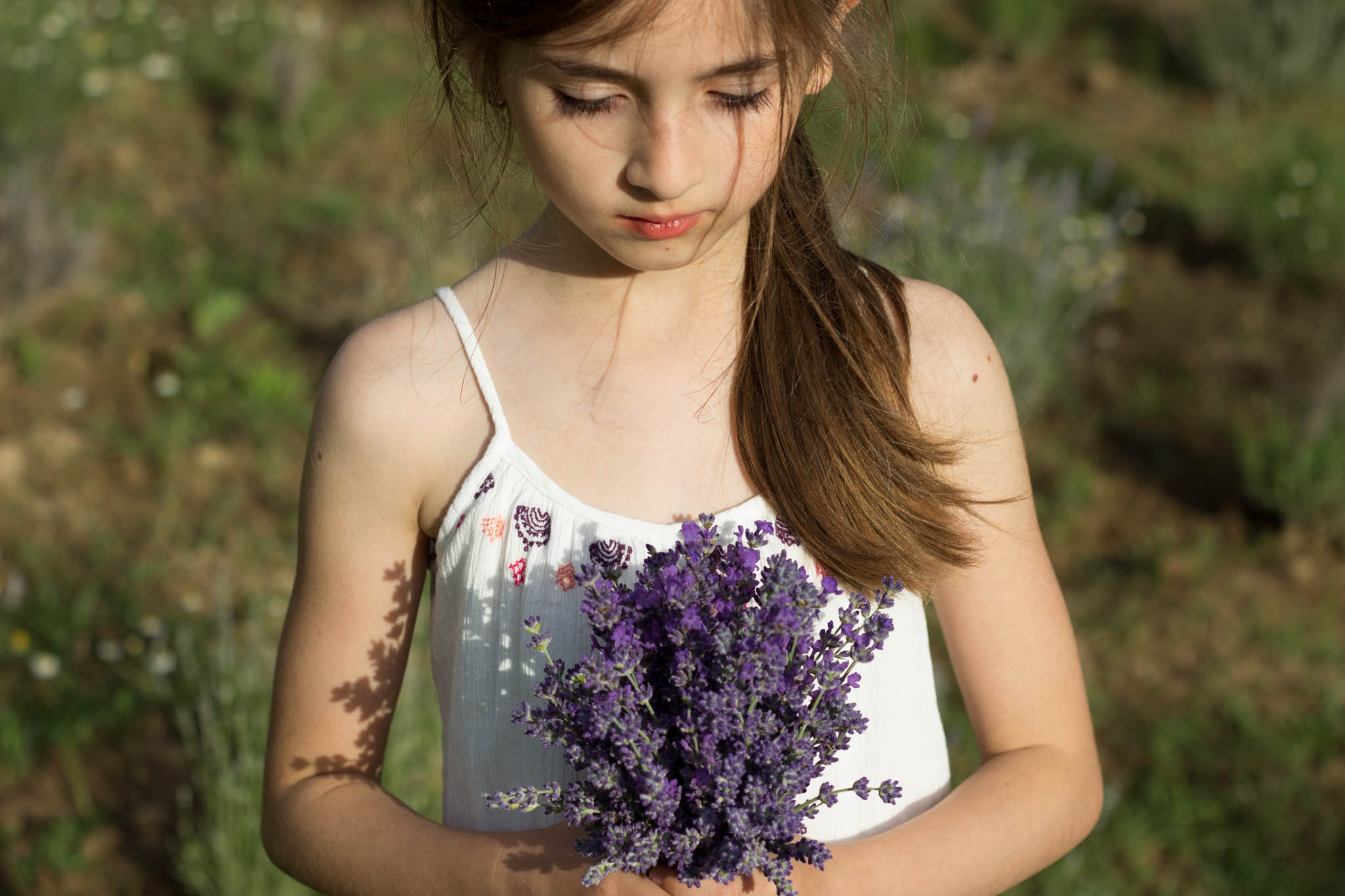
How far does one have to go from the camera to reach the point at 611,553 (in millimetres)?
1603

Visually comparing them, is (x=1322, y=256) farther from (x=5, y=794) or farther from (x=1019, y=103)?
(x=5, y=794)

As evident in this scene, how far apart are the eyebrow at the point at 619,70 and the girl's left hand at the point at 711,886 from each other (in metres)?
0.81

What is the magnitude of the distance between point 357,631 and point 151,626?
199 cm

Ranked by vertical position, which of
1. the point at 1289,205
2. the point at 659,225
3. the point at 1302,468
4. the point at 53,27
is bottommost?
the point at 1302,468

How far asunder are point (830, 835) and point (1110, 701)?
2.50m

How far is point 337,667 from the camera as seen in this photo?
65.0 inches

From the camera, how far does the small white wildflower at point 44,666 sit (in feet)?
12.1

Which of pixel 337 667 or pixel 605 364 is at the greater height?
pixel 605 364

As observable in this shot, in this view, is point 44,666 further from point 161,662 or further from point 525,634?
point 525,634

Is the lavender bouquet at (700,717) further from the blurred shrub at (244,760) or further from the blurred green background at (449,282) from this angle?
the blurred shrub at (244,760)

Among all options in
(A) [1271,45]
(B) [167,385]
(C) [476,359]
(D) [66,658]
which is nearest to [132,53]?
(B) [167,385]

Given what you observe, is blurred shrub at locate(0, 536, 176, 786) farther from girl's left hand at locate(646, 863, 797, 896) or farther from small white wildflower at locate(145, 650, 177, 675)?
girl's left hand at locate(646, 863, 797, 896)

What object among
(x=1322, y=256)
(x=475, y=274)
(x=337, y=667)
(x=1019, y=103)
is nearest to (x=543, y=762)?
(x=337, y=667)

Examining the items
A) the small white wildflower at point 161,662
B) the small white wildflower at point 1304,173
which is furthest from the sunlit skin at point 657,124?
the small white wildflower at point 1304,173
